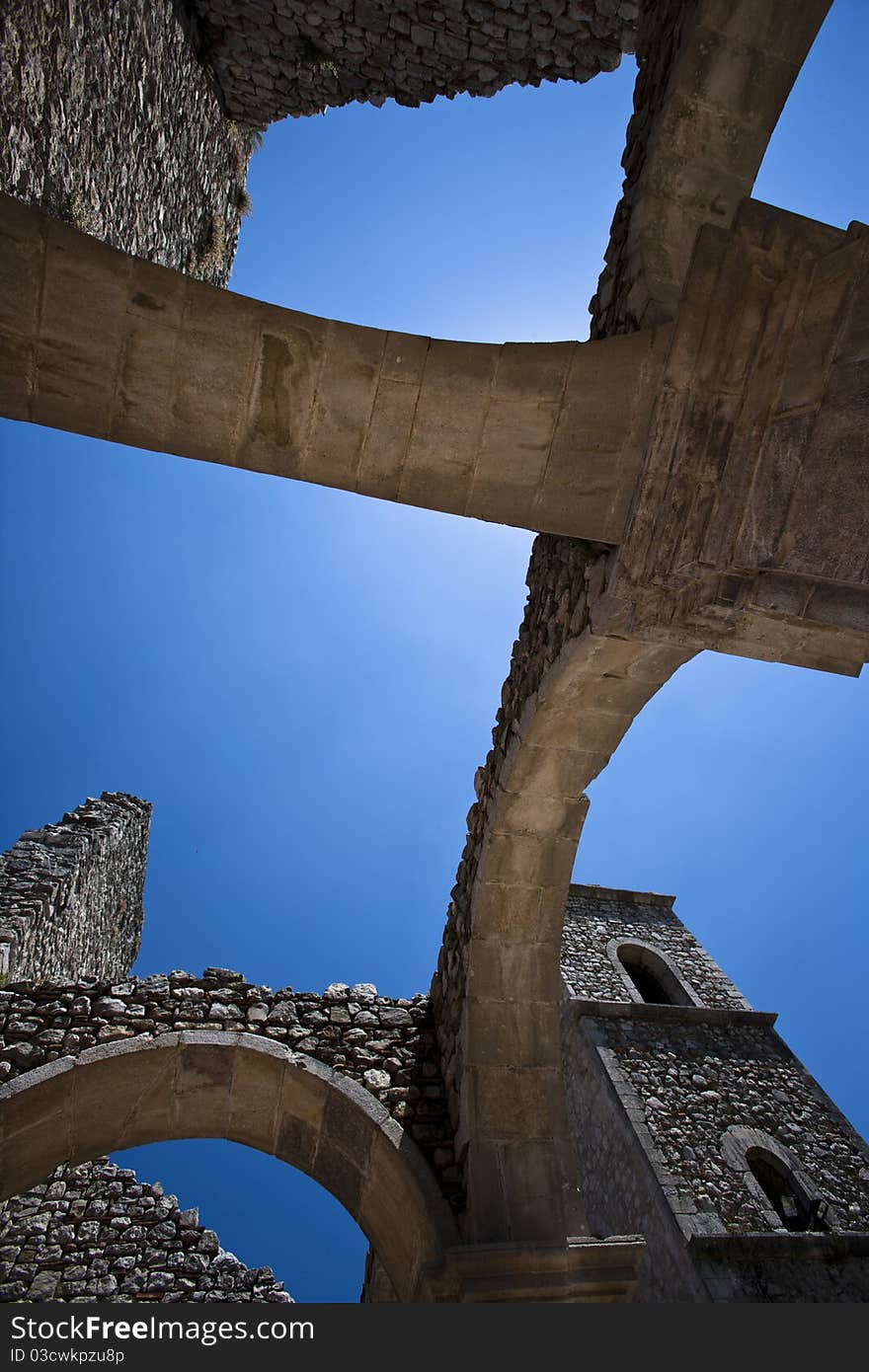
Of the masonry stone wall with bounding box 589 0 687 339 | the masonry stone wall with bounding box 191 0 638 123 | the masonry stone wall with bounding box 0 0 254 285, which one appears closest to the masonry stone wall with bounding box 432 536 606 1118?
the masonry stone wall with bounding box 589 0 687 339

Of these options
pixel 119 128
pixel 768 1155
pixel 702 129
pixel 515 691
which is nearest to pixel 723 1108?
pixel 768 1155

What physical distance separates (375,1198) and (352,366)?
15.0 ft

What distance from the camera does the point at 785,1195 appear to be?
876cm

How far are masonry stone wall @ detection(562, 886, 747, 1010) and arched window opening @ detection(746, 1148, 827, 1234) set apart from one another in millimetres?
2514

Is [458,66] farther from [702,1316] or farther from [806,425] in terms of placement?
[702,1316]

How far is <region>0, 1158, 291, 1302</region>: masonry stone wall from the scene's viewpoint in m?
6.50

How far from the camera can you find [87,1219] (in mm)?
6992

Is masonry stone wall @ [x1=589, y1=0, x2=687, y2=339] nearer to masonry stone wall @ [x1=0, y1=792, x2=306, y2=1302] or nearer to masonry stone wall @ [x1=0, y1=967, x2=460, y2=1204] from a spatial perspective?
masonry stone wall @ [x1=0, y1=967, x2=460, y2=1204]

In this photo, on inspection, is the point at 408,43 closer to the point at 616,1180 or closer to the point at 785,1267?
the point at 785,1267

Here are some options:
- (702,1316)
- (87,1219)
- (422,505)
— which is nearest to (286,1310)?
(702,1316)

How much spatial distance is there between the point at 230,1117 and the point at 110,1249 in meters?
3.31

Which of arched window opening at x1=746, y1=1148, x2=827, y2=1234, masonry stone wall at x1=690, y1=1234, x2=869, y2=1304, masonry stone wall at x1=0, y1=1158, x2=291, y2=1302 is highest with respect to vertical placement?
masonry stone wall at x1=0, y1=1158, x2=291, y2=1302

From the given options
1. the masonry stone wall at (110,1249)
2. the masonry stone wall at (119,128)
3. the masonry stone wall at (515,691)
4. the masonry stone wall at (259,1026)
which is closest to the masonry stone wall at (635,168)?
the masonry stone wall at (515,691)

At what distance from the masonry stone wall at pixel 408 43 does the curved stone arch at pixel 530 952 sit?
6.14 m
